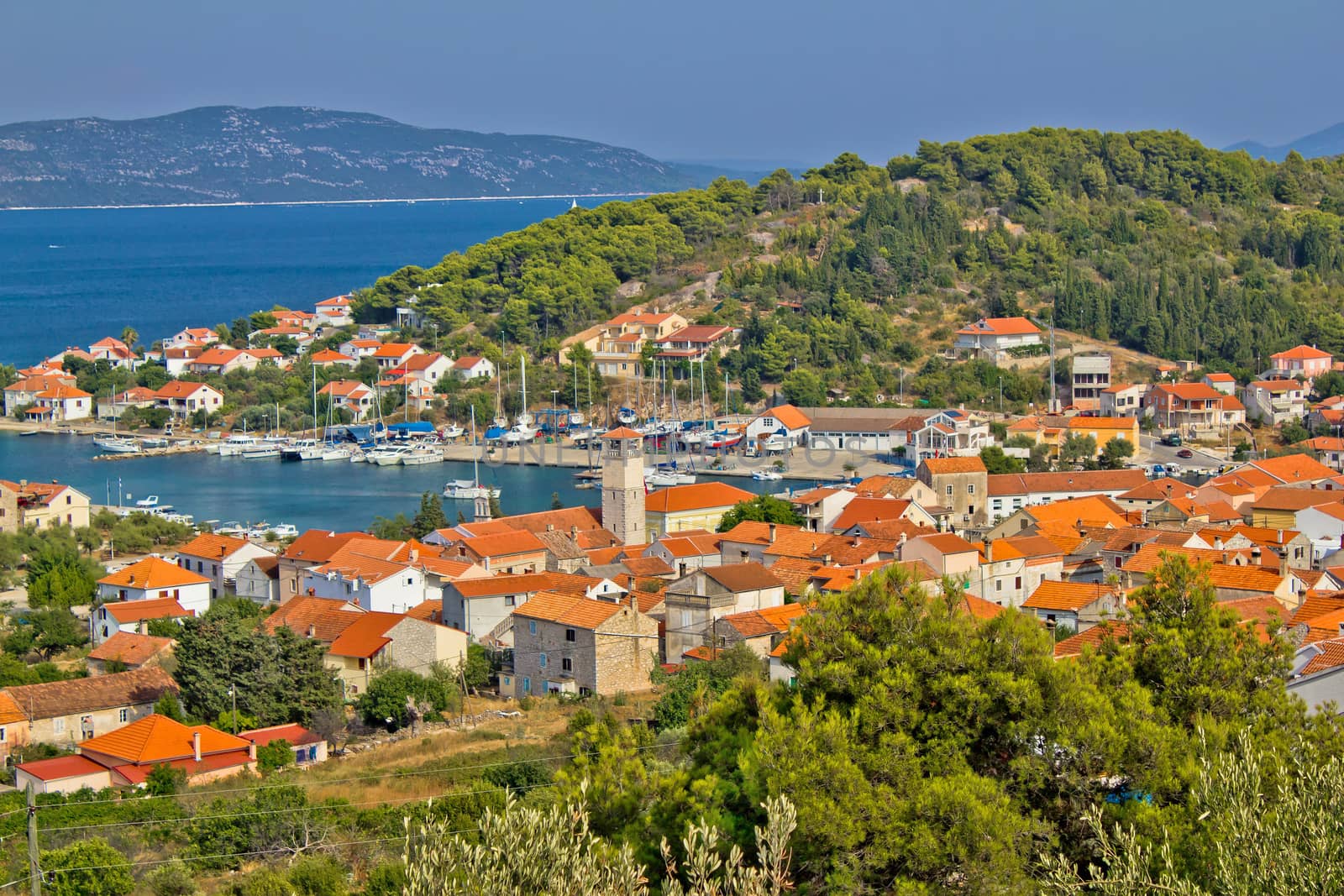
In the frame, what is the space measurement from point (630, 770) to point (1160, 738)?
2.27 m

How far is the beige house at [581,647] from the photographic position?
13.3 metres

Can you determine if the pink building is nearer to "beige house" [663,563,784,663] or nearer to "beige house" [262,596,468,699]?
"beige house" [663,563,784,663]

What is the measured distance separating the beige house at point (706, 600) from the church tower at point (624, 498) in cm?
506

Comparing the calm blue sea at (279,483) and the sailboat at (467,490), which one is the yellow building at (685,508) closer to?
the calm blue sea at (279,483)

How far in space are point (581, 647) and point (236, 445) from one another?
72.5ft

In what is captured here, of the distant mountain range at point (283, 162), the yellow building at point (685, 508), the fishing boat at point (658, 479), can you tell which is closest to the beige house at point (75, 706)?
the yellow building at point (685, 508)

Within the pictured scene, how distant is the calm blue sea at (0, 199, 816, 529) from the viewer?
28281 mm

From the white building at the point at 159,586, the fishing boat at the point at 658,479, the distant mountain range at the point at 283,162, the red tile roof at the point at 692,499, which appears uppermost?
the distant mountain range at the point at 283,162

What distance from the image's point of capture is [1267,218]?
4550cm

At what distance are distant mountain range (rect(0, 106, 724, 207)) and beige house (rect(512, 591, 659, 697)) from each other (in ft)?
486

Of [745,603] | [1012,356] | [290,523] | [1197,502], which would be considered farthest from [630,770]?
[1012,356]

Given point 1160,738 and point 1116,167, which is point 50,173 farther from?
point 1160,738

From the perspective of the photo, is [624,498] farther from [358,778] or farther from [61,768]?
[61,768]

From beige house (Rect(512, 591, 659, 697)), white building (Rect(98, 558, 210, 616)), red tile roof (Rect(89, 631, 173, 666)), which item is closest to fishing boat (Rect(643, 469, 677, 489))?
white building (Rect(98, 558, 210, 616))
